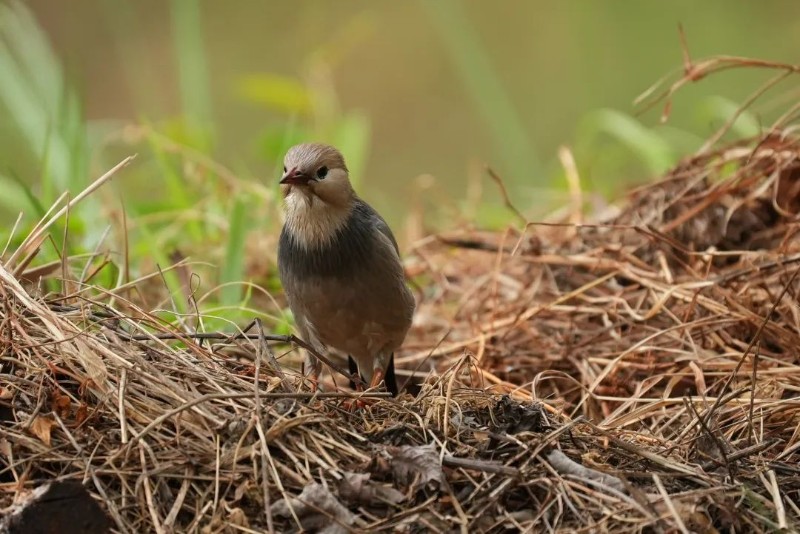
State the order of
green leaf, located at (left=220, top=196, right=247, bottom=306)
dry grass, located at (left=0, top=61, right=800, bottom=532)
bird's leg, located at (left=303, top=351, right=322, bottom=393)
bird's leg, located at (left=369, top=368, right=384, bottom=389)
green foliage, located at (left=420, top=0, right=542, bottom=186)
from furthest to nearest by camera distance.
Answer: green foliage, located at (left=420, top=0, right=542, bottom=186)
green leaf, located at (left=220, top=196, right=247, bottom=306)
bird's leg, located at (left=369, top=368, right=384, bottom=389)
bird's leg, located at (left=303, top=351, right=322, bottom=393)
dry grass, located at (left=0, top=61, right=800, bottom=532)

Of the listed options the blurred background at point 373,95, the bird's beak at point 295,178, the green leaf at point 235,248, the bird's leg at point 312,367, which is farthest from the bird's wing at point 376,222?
the blurred background at point 373,95

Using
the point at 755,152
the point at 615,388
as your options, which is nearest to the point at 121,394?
the point at 615,388

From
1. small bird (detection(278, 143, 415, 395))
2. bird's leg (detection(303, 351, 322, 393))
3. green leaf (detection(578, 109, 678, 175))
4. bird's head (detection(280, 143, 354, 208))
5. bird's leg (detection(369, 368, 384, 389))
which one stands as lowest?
green leaf (detection(578, 109, 678, 175))

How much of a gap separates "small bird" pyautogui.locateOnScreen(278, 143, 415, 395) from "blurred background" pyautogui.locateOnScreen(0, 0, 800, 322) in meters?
1.26

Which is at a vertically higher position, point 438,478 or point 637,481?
point 438,478

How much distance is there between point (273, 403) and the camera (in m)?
2.63

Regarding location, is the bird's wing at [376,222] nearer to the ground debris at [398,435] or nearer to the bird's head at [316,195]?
the bird's head at [316,195]

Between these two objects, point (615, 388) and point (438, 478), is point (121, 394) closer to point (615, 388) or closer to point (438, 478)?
point (438, 478)

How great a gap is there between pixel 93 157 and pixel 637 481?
3.77m

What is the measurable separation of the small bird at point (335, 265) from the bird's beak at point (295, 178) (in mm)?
11

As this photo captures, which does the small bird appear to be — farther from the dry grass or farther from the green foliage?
the green foliage

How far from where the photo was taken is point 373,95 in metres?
10.0

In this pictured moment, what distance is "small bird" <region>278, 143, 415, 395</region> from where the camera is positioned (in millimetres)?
3496

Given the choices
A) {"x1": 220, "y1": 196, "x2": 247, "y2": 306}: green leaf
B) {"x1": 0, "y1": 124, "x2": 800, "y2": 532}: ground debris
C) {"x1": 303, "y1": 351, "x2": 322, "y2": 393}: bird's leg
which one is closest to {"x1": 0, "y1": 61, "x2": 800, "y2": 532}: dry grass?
{"x1": 0, "y1": 124, "x2": 800, "y2": 532}: ground debris
